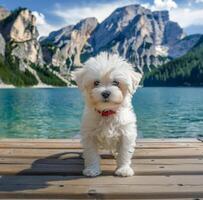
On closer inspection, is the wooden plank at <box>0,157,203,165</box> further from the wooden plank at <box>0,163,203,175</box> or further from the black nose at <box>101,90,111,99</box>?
the black nose at <box>101,90,111,99</box>

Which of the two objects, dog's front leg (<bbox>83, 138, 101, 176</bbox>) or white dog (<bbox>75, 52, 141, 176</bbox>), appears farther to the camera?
dog's front leg (<bbox>83, 138, 101, 176</bbox>)

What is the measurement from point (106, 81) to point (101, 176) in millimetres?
1119

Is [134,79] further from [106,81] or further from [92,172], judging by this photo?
[92,172]

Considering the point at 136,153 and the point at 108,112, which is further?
the point at 136,153

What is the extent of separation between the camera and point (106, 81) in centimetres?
500

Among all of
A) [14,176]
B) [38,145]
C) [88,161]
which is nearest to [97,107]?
[88,161]

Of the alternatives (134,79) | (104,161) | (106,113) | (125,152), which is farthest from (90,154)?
(134,79)

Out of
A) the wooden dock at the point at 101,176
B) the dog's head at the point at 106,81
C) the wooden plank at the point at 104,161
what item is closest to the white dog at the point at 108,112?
the dog's head at the point at 106,81

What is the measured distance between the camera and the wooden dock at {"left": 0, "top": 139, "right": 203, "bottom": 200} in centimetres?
441

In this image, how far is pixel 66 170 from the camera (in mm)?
5438

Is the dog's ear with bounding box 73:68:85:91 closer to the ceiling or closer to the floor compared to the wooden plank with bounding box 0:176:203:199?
closer to the ceiling

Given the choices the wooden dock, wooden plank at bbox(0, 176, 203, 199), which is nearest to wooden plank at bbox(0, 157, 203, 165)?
the wooden dock

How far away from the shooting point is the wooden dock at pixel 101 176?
441cm

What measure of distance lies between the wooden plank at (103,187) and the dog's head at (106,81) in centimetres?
88
